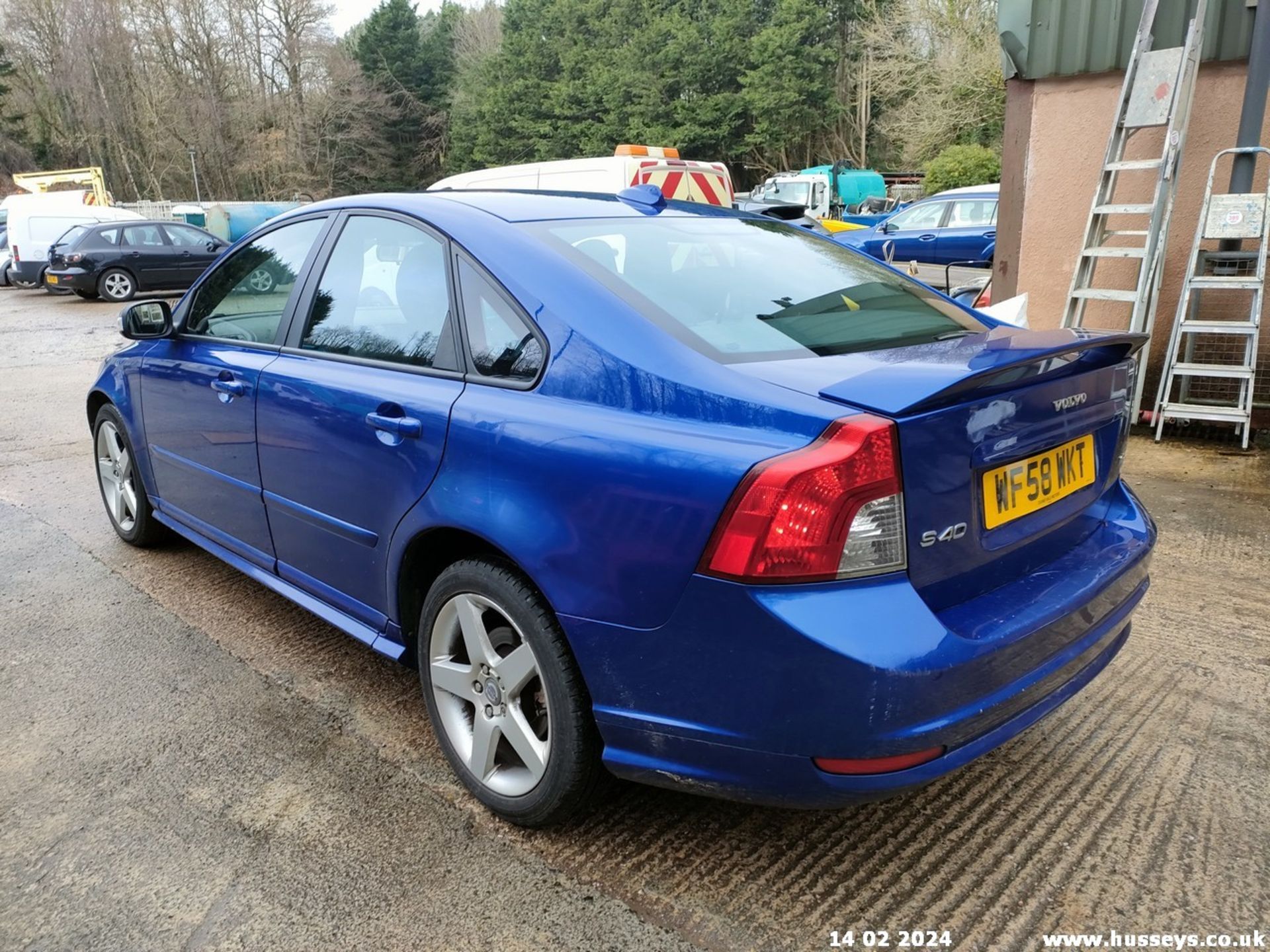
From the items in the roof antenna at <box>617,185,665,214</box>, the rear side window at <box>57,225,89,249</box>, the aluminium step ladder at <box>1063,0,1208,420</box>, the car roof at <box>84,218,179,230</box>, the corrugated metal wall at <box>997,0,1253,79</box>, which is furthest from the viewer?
the car roof at <box>84,218,179,230</box>

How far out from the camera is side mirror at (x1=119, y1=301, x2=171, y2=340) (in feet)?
12.7

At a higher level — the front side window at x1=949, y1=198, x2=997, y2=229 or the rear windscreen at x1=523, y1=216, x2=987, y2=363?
the rear windscreen at x1=523, y1=216, x2=987, y2=363

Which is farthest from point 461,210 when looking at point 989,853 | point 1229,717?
point 1229,717

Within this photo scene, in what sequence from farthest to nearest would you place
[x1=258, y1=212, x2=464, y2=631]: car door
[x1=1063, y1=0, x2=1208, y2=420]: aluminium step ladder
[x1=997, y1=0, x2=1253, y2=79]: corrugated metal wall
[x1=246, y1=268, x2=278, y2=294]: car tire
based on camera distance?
[x1=997, y1=0, x2=1253, y2=79]: corrugated metal wall < [x1=1063, y1=0, x2=1208, y2=420]: aluminium step ladder < [x1=246, y1=268, x2=278, y2=294]: car tire < [x1=258, y1=212, x2=464, y2=631]: car door

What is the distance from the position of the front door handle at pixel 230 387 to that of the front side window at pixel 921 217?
1526 cm

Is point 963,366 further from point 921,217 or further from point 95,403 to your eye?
point 921,217

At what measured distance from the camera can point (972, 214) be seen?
1619cm

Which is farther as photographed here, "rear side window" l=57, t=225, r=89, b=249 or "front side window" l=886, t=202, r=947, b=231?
"rear side window" l=57, t=225, r=89, b=249

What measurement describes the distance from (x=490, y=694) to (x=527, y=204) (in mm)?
1427

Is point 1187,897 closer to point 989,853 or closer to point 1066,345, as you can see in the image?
point 989,853

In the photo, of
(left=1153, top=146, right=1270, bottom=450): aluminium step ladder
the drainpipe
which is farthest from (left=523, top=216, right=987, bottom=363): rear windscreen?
the drainpipe

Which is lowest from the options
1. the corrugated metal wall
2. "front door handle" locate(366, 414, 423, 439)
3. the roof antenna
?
"front door handle" locate(366, 414, 423, 439)

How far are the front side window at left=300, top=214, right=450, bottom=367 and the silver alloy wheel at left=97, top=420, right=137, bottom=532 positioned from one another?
1923 millimetres

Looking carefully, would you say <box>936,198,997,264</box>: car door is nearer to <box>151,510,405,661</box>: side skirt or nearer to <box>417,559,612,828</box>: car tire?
<box>151,510,405,661</box>: side skirt
